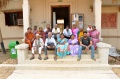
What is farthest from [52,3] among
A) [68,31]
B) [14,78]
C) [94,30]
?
[14,78]

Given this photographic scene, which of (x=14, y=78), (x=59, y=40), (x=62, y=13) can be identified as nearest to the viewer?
(x=14, y=78)

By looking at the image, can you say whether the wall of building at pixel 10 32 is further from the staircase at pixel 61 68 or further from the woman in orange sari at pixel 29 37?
the staircase at pixel 61 68

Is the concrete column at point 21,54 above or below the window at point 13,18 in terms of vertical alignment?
below

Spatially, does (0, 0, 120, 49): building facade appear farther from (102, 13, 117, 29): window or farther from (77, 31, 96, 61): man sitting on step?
(77, 31, 96, 61): man sitting on step

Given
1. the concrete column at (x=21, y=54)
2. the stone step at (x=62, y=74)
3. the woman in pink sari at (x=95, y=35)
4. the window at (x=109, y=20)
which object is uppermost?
the window at (x=109, y=20)

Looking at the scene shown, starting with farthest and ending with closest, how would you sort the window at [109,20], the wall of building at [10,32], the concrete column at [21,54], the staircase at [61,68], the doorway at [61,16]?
the doorway at [61,16]
the wall of building at [10,32]
the window at [109,20]
the concrete column at [21,54]
the staircase at [61,68]

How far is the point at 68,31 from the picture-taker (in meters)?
9.69

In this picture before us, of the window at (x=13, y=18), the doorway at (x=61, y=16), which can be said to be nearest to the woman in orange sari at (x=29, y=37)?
the window at (x=13, y=18)

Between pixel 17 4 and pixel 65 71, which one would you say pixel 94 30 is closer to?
pixel 65 71

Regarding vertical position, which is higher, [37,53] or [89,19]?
[89,19]

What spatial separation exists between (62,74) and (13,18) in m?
6.14

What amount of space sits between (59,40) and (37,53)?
1.14 m

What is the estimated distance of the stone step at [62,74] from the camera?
A: 22.9 feet

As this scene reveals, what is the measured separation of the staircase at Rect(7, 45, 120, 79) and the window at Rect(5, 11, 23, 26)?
3.78 m
